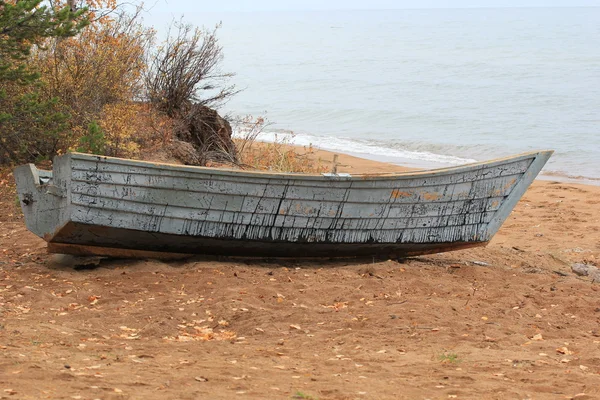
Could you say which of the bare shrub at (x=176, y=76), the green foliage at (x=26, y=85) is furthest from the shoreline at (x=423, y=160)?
the green foliage at (x=26, y=85)

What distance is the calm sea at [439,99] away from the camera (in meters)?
24.0

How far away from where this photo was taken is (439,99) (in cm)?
3509

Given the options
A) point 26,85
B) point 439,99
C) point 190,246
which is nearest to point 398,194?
point 190,246

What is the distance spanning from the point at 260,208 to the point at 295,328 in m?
1.97

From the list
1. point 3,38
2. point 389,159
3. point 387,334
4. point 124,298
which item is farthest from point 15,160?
point 389,159

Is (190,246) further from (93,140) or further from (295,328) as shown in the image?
(93,140)

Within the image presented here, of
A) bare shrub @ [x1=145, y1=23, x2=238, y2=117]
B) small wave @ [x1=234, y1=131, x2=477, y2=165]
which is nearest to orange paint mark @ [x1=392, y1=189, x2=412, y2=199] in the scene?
bare shrub @ [x1=145, y1=23, x2=238, y2=117]

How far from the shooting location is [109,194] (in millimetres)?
7242

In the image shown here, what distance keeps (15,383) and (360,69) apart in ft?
157

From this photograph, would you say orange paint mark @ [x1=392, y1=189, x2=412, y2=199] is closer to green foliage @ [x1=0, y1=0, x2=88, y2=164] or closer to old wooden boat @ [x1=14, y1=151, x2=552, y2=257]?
old wooden boat @ [x1=14, y1=151, x2=552, y2=257]

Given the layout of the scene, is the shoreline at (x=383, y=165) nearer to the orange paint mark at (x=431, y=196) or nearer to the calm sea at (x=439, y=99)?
the calm sea at (x=439, y=99)

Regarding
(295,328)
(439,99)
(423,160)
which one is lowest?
(295,328)

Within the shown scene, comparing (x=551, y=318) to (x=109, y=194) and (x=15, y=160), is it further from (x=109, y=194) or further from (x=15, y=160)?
(x=15, y=160)

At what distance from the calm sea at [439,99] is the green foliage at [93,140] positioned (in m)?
12.1
